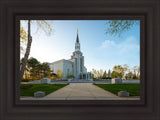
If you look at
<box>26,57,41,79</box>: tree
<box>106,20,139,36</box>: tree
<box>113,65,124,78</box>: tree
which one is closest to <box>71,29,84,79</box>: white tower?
<box>113,65,124,78</box>: tree

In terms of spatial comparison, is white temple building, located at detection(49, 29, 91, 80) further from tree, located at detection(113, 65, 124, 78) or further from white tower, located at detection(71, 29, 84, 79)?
tree, located at detection(113, 65, 124, 78)

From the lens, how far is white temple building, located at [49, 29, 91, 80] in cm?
3994

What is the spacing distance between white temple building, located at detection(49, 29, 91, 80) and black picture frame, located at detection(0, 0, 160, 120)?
36.9 m
